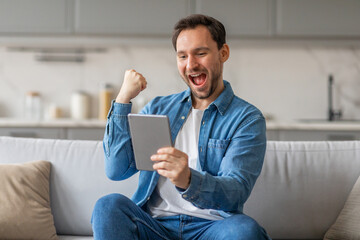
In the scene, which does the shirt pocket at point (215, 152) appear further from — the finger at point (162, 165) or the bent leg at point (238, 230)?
the finger at point (162, 165)

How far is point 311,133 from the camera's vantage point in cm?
353

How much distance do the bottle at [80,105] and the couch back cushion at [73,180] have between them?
199cm

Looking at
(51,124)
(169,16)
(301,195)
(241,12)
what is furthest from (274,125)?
(51,124)

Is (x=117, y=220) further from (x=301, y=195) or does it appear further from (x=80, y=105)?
(x=80, y=105)

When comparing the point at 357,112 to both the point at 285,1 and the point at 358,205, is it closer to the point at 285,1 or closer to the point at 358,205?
the point at 285,1

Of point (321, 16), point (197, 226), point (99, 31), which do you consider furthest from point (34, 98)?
point (197, 226)

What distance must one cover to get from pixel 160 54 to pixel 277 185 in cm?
244

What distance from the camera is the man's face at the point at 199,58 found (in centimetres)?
169

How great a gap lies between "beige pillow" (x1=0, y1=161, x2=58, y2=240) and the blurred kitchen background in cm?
192

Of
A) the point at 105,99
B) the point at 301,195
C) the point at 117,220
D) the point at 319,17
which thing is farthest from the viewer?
the point at 105,99

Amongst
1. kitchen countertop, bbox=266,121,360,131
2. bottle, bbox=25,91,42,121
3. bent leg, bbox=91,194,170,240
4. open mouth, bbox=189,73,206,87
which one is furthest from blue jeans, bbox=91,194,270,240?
bottle, bbox=25,91,42,121

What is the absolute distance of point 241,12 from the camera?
3.78 metres

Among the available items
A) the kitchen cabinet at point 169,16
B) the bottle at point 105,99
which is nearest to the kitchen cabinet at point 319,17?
the kitchen cabinet at point 169,16

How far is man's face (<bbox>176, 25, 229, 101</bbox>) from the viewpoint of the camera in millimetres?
1690
